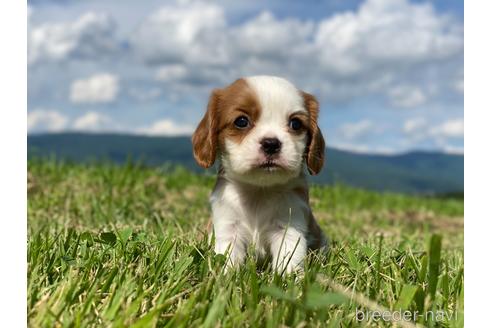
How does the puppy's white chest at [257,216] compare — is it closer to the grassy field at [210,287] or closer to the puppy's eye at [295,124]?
the grassy field at [210,287]

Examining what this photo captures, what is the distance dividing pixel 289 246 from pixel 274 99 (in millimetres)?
1073

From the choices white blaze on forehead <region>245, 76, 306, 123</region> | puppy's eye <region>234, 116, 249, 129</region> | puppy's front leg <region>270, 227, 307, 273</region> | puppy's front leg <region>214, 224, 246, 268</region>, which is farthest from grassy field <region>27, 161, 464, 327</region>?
white blaze on forehead <region>245, 76, 306, 123</region>

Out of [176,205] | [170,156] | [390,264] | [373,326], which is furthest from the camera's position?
[170,156]

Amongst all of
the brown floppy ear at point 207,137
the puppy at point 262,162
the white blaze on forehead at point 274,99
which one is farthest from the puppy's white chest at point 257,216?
the white blaze on forehead at point 274,99

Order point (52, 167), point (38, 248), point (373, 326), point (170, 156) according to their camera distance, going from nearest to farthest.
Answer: point (373, 326) < point (38, 248) < point (52, 167) < point (170, 156)

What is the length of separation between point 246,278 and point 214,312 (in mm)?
689

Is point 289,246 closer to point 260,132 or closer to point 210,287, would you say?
point 260,132

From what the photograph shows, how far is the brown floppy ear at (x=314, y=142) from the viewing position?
420 centimetres

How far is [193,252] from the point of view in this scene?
3586 millimetres

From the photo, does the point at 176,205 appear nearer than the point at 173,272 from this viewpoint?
No

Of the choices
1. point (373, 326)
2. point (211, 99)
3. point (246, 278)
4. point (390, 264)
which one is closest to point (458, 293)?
point (390, 264)

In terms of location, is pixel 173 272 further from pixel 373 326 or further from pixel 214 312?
pixel 373 326
